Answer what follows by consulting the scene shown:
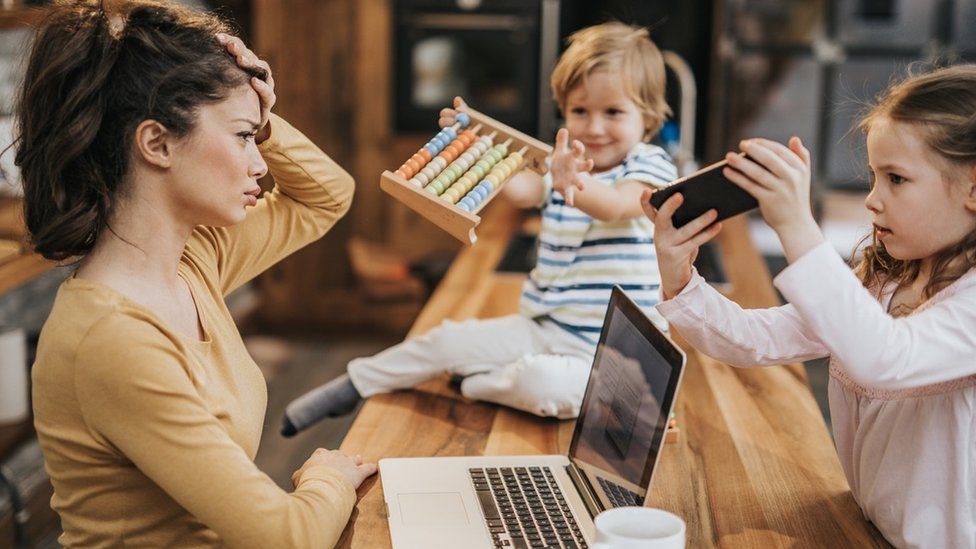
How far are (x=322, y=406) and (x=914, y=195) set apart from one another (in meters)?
1.33

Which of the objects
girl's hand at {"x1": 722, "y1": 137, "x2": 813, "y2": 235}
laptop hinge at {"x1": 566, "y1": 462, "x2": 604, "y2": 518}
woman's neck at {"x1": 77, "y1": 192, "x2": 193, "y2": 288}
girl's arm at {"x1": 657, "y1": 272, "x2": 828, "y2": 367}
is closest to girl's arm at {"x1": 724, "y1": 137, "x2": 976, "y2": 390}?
girl's hand at {"x1": 722, "y1": 137, "x2": 813, "y2": 235}

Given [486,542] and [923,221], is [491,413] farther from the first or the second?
[923,221]

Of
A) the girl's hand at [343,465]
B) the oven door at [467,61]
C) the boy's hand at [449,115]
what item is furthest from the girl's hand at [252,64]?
the oven door at [467,61]

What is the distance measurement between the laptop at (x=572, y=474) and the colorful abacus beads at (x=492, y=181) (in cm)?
27

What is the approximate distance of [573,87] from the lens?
86.9 inches

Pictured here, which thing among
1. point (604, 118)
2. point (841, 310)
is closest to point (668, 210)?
point (841, 310)

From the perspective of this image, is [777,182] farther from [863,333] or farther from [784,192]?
[863,333]

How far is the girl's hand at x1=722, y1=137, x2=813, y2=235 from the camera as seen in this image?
1.23 meters

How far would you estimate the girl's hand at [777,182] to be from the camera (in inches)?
48.6

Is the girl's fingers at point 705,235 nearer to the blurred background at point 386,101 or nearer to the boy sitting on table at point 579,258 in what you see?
the boy sitting on table at point 579,258

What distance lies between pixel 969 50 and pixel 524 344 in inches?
182

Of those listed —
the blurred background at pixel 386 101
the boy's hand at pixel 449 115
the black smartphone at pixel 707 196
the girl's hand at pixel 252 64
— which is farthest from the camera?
the blurred background at pixel 386 101

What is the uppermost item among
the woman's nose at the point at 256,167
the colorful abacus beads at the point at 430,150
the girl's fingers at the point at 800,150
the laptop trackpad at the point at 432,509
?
the girl's fingers at the point at 800,150

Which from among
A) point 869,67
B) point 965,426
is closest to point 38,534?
point 965,426
